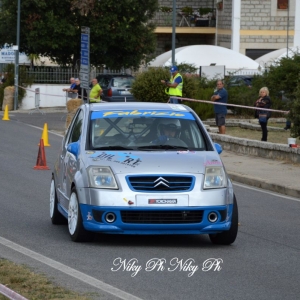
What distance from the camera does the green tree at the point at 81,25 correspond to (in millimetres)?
45094

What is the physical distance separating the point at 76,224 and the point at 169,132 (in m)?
1.64

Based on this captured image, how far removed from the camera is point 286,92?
31.1 metres

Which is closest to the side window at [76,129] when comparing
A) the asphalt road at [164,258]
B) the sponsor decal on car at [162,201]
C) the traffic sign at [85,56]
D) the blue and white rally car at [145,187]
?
the blue and white rally car at [145,187]

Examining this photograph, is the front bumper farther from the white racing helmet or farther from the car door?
the white racing helmet

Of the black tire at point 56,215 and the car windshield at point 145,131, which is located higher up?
the car windshield at point 145,131

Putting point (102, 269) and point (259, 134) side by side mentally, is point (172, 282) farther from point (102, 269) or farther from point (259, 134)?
point (259, 134)

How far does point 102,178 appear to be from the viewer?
9.63m

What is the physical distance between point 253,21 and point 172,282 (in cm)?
5223

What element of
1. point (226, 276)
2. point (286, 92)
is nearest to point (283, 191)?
point (226, 276)

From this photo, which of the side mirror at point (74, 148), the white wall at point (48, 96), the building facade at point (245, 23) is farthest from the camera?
the building facade at point (245, 23)

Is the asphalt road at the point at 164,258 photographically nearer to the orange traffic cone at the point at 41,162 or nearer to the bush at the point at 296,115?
the orange traffic cone at the point at 41,162

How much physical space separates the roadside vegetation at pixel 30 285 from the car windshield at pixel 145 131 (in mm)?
2559

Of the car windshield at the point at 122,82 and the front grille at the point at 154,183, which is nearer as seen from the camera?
the front grille at the point at 154,183

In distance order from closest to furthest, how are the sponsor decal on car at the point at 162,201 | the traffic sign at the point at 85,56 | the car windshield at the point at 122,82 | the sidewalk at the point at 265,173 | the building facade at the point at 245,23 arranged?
the sponsor decal on car at the point at 162,201 → the sidewalk at the point at 265,173 → the traffic sign at the point at 85,56 → the car windshield at the point at 122,82 → the building facade at the point at 245,23
